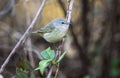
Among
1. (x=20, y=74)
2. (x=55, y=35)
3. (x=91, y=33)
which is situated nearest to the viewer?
(x=20, y=74)

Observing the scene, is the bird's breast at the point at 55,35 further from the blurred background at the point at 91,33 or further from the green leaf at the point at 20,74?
the blurred background at the point at 91,33

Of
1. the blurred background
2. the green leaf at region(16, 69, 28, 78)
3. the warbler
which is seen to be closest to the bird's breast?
the warbler

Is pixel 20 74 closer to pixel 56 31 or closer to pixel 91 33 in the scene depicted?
pixel 56 31

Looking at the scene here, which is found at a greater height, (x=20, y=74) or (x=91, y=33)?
(x=20, y=74)

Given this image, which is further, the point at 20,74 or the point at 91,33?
the point at 91,33

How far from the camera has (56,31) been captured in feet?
11.2

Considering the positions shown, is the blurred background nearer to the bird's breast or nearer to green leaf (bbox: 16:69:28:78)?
the bird's breast

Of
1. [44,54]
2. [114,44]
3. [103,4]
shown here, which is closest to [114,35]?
[114,44]

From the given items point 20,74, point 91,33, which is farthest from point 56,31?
point 91,33

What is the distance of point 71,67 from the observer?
241 inches

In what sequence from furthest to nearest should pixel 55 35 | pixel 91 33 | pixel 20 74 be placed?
pixel 91 33, pixel 55 35, pixel 20 74

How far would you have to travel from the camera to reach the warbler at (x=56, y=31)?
10.5 ft

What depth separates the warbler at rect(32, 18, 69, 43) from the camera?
10.5 ft

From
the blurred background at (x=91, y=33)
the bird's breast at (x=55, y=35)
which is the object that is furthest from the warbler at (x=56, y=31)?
the blurred background at (x=91, y=33)
